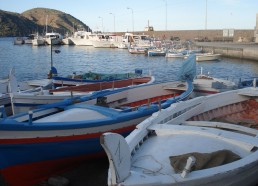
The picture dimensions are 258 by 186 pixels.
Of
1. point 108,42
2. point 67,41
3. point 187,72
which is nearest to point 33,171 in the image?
point 187,72

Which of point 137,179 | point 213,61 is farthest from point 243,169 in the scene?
point 213,61

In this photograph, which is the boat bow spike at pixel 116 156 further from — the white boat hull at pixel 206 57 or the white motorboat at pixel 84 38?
the white motorboat at pixel 84 38

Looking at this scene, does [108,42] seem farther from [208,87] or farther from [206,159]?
[206,159]

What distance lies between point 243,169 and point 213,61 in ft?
137

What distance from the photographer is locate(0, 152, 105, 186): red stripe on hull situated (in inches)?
293

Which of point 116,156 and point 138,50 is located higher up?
point 138,50

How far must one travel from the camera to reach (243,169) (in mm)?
5133

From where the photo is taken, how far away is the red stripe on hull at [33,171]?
24.4 feet

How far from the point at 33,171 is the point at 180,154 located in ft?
13.1

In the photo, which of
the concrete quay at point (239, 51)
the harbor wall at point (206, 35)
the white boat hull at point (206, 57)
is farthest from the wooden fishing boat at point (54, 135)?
the harbor wall at point (206, 35)

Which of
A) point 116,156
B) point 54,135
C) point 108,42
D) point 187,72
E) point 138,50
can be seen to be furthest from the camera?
point 108,42

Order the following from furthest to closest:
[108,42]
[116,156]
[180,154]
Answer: [108,42]
[180,154]
[116,156]

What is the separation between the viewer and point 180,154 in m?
5.73

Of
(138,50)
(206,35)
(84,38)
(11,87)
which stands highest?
(206,35)
